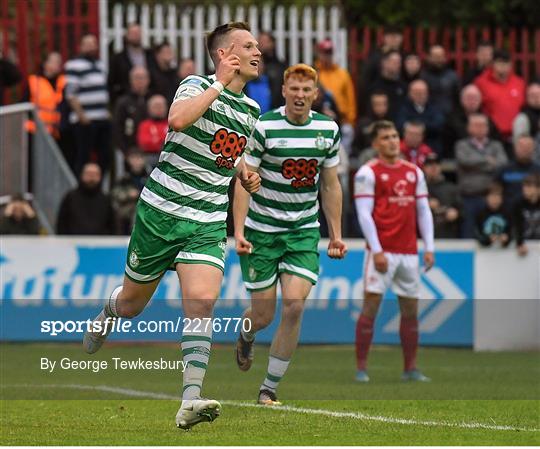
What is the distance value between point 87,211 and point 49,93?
98.7 inches

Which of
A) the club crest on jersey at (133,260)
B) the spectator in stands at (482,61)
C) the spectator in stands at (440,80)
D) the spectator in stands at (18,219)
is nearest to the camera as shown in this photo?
the club crest on jersey at (133,260)

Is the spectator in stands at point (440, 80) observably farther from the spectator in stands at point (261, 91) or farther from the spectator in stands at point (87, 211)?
the spectator in stands at point (87, 211)

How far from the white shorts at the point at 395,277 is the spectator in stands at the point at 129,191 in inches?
203

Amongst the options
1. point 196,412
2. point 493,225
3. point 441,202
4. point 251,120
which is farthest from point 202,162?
point 441,202

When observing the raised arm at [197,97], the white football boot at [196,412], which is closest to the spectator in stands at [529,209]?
the raised arm at [197,97]

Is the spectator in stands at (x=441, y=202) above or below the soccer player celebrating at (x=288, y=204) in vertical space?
below

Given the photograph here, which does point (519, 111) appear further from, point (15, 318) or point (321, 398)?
point (321, 398)

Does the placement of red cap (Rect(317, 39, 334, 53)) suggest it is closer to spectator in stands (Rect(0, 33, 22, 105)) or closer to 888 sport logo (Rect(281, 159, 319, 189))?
spectator in stands (Rect(0, 33, 22, 105))

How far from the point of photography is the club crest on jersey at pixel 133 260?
10.2 meters

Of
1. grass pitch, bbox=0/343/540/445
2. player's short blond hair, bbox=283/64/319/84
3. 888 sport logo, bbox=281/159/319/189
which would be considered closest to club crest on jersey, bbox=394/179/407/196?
grass pitch, bbox=0/343/540/445

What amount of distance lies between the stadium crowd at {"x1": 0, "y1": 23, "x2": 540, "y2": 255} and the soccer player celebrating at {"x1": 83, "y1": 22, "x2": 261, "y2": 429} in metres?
8.96

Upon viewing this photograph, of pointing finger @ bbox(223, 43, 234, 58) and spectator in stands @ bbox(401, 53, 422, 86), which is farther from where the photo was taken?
spectator in stands @ bbox(401, 53, 422, 86)

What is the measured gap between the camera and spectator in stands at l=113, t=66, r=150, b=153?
66.3 feet

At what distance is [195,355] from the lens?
973 centimetres
